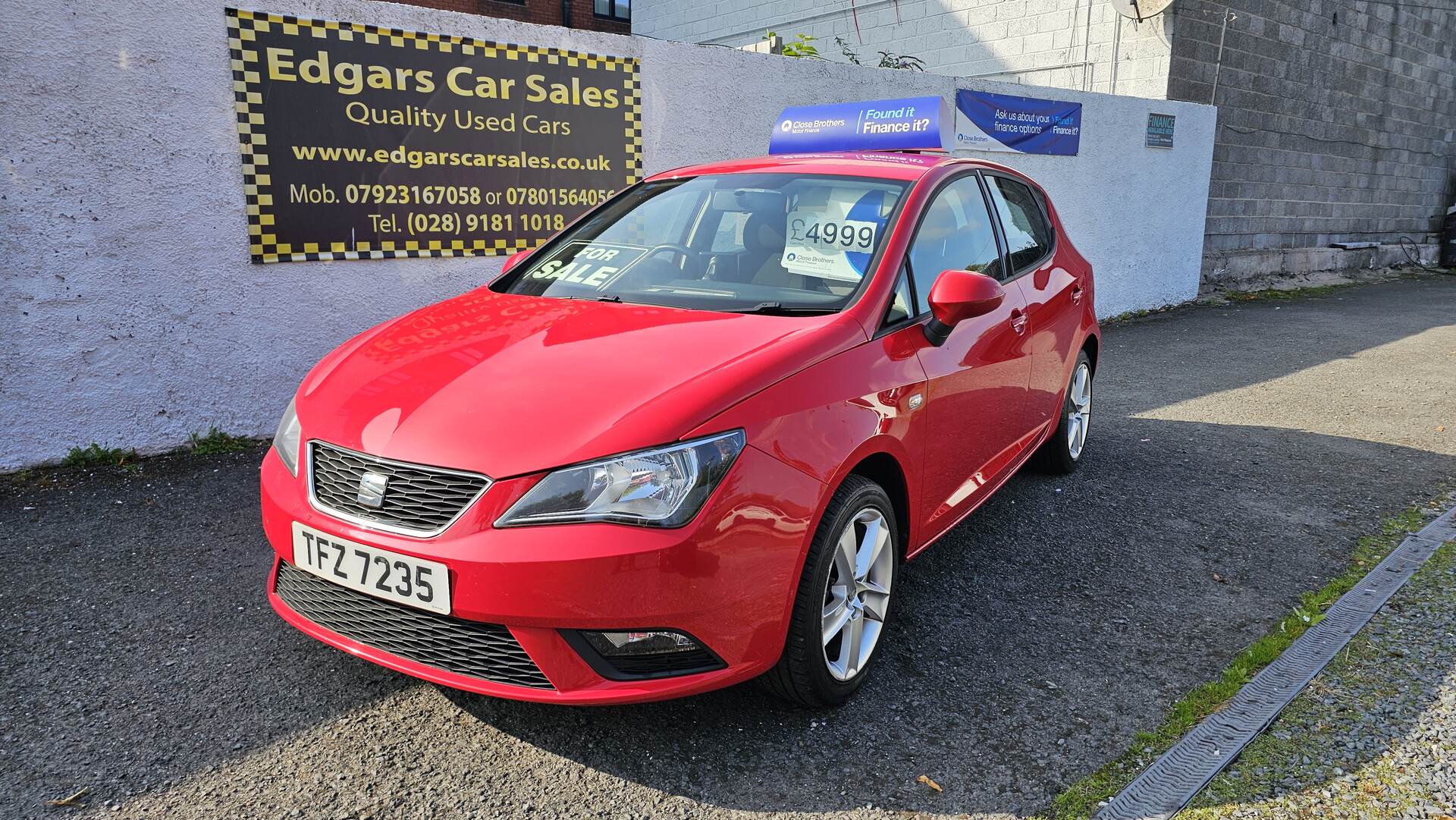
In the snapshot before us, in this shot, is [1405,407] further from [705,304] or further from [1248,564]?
[705,304]

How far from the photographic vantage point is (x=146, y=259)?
493cm

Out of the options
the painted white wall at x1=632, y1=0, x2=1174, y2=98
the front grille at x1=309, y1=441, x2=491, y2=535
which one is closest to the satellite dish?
the painted white wall at x1=632, y1=0, x2=1174, y2=98

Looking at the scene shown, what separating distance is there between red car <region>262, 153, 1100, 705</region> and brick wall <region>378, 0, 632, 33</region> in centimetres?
1771

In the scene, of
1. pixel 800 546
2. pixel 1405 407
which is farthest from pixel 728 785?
pixel 1405 407

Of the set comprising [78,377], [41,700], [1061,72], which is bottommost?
[41,700]

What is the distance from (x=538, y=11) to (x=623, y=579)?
22.3 meters

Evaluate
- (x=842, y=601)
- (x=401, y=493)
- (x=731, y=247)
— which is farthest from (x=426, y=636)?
(x=731, y=247)

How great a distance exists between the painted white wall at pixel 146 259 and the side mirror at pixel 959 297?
12.2 ft

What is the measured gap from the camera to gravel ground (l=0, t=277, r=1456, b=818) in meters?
2.45

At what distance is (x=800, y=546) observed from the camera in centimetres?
250

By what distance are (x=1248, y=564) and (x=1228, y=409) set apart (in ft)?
9.96

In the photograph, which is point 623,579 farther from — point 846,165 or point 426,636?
point 846,165

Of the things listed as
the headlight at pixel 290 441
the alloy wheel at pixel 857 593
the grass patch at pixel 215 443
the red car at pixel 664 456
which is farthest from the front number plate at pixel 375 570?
the grass patch at pixel 215 443

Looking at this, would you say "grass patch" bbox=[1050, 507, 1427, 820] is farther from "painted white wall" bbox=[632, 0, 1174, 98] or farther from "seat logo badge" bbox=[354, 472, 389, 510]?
"painted white wall" bbox=[632, 0, 1174, 98]
